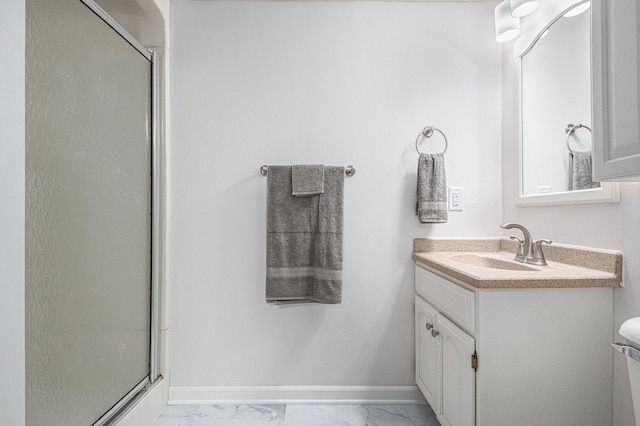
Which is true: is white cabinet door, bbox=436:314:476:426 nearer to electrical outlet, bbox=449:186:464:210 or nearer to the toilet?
the toilet

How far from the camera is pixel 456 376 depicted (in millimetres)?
1196

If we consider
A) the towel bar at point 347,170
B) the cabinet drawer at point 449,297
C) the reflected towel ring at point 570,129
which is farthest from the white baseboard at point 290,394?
the reflected towel ring at point 570,129

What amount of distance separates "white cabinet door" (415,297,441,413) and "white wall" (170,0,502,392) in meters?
0.10

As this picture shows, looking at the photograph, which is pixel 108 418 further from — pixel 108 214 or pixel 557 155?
pixel 557 155

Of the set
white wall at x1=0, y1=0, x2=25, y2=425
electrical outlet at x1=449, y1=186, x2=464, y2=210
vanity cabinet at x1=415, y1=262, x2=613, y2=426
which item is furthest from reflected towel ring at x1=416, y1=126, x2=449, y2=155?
white wall at x1=0, y1=0, x2=25, y2=425

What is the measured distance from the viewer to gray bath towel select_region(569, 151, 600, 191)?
3.92 ft

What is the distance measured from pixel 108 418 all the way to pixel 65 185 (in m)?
0.96

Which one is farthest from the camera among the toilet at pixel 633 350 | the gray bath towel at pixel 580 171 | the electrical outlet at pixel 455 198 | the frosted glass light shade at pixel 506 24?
the electrical outlet at pixel 455 198

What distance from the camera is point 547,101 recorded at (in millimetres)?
1419

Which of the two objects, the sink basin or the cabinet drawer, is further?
the sink basin

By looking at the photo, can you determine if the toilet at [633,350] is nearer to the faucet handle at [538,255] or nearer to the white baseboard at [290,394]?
the faucet handle at [538,255]

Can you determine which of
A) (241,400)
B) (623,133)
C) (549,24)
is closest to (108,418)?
(241,400)

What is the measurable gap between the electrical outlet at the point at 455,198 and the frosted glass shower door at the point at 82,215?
1.63 meters

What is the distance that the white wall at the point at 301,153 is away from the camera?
1.74 metres
